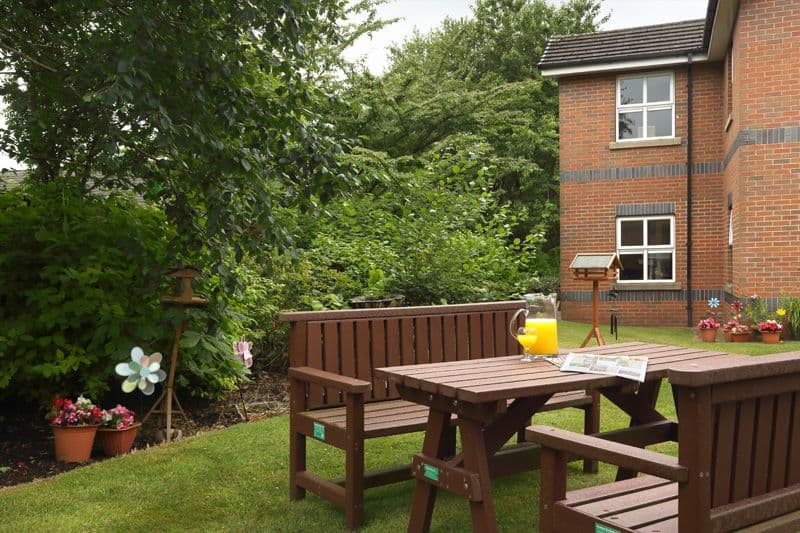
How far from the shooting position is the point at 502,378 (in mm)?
3379

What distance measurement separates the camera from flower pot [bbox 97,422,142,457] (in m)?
5.58

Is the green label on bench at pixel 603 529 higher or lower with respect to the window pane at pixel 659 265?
lower

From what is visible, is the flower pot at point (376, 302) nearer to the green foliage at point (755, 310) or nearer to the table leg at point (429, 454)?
the table leg at point (429, 454)

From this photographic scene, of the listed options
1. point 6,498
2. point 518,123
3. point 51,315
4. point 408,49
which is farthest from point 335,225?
point 408,49

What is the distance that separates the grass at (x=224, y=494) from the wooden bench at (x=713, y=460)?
4.46 ft

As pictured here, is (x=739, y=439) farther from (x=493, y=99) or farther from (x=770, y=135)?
(x=493, y=99)

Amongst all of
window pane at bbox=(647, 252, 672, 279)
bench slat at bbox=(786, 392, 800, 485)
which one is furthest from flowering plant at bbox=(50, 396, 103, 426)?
window pane at bbox=(647, 252, 672, 279)

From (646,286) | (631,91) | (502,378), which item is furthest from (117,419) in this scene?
(631,91)

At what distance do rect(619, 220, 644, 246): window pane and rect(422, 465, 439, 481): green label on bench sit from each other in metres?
13.3

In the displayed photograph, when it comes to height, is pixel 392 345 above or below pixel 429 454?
above

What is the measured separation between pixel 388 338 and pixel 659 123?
12.7 m

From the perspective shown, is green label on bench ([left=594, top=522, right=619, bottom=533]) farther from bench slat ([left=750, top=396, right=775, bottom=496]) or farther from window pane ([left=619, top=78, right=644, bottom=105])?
window pane ([left=619, top=78, right=644, bottom=105])

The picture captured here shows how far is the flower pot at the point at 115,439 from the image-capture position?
5.58 m

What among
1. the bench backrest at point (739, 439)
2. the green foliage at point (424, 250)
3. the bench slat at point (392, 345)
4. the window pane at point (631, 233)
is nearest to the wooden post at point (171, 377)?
the bench slat at point (392, 345)
